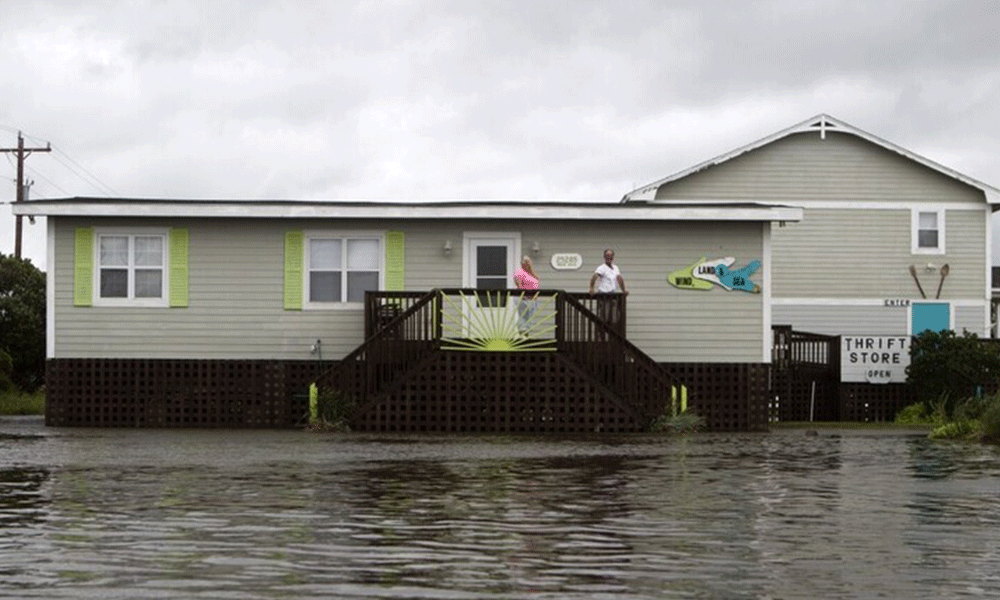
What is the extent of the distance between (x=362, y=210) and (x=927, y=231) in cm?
2047

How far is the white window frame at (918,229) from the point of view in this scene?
153ft

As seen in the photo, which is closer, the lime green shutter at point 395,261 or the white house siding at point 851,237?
the lime green shutter at point 395,261

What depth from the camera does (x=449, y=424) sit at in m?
29.6

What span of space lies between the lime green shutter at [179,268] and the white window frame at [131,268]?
0.25ft

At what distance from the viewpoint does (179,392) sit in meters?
31.5

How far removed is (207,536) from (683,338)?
20.5m

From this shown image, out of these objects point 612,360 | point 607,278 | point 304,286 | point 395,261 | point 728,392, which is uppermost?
point 395,261

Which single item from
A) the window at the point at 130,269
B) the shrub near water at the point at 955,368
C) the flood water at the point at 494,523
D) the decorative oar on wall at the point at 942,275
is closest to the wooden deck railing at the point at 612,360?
the flood water at the point at 494,523

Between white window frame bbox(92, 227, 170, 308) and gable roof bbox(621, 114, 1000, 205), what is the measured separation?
16.7 m

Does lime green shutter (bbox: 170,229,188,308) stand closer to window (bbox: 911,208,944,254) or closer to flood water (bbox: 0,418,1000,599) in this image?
flood water (bbox: 0,418,1000,599)

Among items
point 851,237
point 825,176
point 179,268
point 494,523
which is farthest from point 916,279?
point 494,523

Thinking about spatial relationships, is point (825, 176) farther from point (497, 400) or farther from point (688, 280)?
point (497, 400)

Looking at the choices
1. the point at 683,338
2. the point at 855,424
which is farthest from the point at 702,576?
→ the point at 855,424

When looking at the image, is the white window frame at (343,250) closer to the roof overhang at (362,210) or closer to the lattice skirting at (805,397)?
the roof overhang at (362,210)
